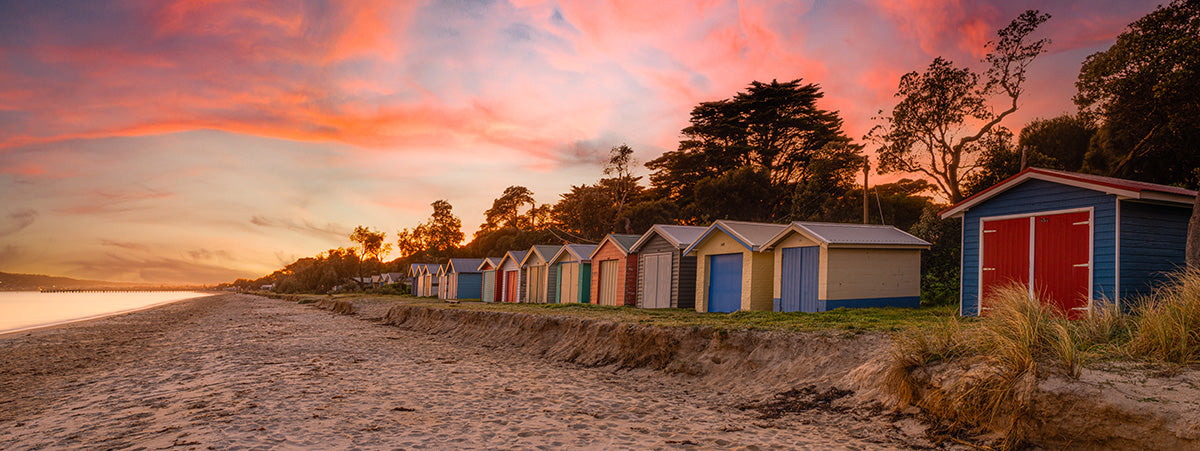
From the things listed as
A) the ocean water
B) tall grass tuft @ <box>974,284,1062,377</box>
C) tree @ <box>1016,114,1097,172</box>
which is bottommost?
the ocean water

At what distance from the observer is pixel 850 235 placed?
17.3m

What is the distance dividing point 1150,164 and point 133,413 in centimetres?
3415

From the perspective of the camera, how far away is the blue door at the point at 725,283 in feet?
63.6

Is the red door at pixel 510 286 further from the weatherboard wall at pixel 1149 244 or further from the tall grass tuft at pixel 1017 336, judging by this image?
the tall grass tuft at pixel 1017 336

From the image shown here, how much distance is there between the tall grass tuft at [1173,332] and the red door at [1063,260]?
5.33m

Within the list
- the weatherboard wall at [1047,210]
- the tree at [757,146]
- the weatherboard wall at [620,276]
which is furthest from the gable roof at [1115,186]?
the tree at [757,146]

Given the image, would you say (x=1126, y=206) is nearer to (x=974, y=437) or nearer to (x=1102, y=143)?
(x=974, y=437)

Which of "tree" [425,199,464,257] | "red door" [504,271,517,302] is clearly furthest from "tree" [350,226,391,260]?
"red door" [504,271,517,302]

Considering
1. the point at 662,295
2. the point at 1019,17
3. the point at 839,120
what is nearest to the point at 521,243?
the point at 839,120

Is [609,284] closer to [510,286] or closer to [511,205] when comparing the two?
[510,286]

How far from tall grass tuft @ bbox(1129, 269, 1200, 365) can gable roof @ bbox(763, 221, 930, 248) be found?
9886mm

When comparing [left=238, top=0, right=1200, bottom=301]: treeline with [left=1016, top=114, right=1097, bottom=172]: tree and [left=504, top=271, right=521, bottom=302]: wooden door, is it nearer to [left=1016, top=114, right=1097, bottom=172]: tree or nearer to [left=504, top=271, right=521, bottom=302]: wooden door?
[left=1016, top=114, right=1097, bottom=172]: tree

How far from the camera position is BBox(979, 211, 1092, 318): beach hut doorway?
37.2 ft

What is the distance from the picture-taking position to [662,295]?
23.1 m
